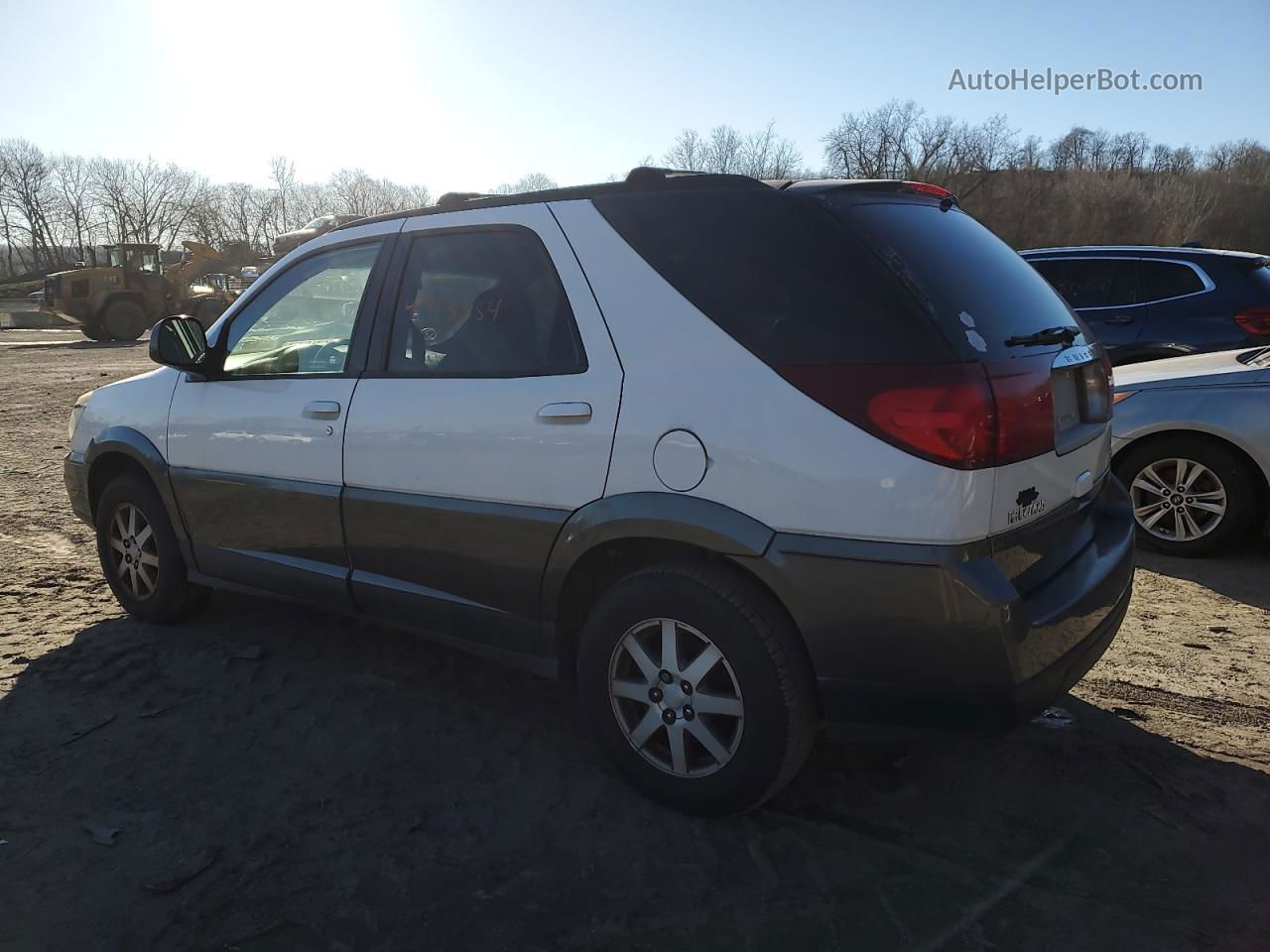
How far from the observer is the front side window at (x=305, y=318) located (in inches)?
137

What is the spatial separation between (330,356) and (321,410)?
0.23m

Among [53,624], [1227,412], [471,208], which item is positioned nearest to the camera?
[471,208]

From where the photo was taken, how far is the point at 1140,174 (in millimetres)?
85812

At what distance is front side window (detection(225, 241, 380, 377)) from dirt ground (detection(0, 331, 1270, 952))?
130cm

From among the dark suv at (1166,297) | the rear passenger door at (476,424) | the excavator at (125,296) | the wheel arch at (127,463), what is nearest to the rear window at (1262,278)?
the dark suv at (1166,297)

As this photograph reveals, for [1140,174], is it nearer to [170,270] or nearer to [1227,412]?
[170,270]

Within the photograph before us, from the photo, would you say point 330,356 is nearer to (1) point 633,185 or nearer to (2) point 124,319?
(1) point 633,185

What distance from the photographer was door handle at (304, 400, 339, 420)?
11.0ft

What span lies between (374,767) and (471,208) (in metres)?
1.94

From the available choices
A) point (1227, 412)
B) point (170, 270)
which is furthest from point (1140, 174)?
point (1227, 412)

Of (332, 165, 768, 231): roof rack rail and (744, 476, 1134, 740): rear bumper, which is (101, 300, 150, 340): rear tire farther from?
(744, 476, 1134, 740): rear bumper

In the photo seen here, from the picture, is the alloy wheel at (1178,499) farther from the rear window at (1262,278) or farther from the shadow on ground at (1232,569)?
the rear window at (1262,278)

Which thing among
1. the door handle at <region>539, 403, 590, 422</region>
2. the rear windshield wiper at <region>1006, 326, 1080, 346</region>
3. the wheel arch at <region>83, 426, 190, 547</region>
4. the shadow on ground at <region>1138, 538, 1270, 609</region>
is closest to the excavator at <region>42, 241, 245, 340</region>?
the wheel arch at <region>83, 426, 190, 547</region>

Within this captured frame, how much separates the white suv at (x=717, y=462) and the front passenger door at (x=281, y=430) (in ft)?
0.07
